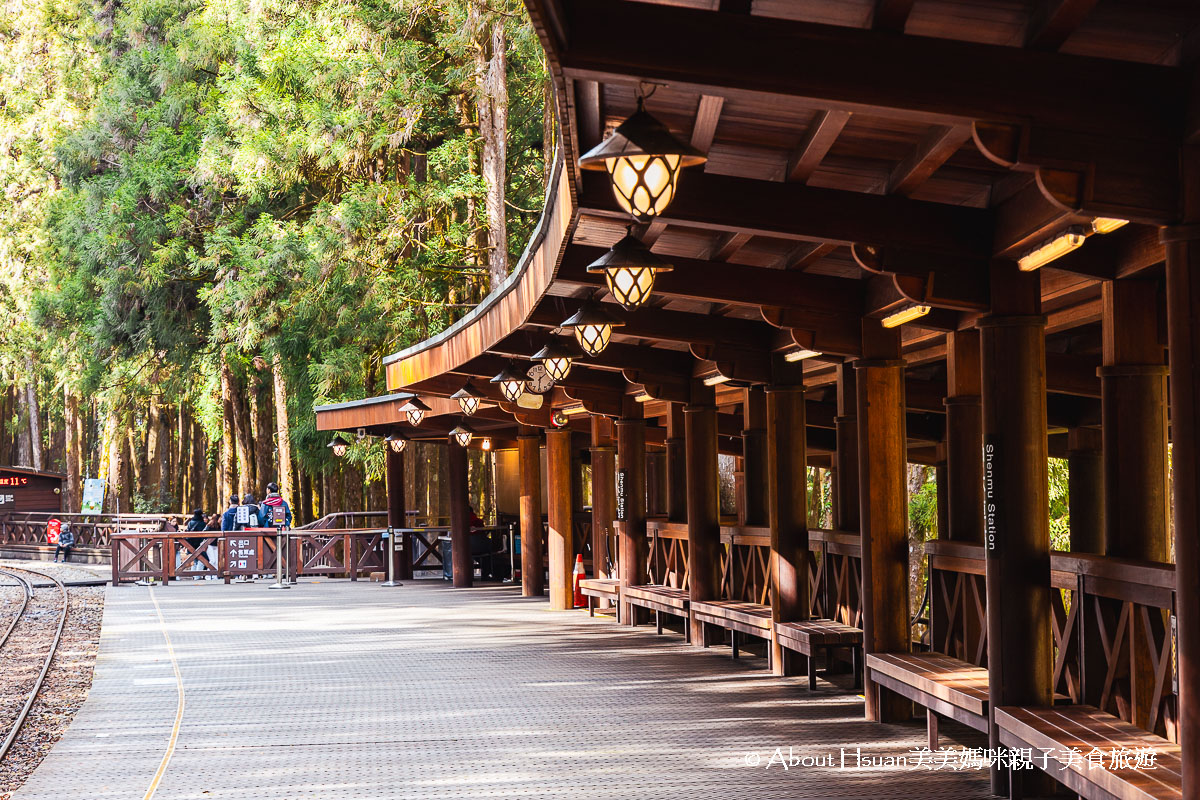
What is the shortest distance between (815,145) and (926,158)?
0.54 metres

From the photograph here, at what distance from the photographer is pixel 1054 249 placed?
655 centimetres

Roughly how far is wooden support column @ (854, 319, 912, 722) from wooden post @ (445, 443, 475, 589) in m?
13.6

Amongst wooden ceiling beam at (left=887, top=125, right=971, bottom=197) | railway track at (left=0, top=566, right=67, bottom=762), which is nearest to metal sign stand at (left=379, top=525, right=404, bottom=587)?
railway track at (left=0, top=566, right=67, bottom=762)

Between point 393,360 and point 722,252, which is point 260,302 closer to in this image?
point 393,360

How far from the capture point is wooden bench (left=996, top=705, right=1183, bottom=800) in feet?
17.5

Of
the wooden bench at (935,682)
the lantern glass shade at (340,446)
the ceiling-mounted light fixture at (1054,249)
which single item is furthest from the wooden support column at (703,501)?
the lantern glass shade at (340,446)

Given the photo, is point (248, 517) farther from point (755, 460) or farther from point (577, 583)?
point (755, 460)

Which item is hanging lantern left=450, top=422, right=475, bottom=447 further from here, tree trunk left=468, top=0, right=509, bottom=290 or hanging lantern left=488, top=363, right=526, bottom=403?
hanging lantern left=488, top=363, right=526, bottom=403

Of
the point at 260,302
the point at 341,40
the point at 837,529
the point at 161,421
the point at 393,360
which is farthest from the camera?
the point at 161,421

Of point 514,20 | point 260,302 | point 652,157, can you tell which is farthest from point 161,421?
point 652,157

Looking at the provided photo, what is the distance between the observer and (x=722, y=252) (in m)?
9.34

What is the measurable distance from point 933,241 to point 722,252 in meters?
2.26

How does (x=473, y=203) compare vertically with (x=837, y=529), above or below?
above

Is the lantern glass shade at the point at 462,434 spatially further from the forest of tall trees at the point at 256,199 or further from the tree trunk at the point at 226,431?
the tree trunk at the point at 226,431
